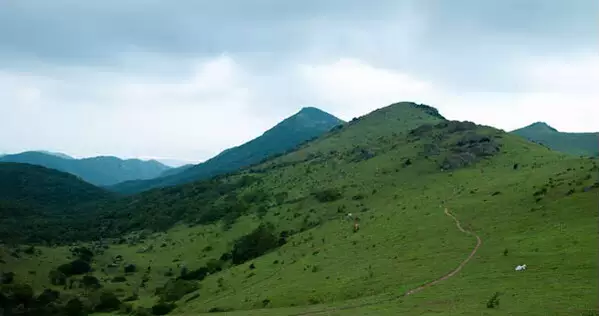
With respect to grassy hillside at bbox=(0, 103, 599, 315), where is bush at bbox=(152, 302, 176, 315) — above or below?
below

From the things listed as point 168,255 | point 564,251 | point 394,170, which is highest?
point 394,170

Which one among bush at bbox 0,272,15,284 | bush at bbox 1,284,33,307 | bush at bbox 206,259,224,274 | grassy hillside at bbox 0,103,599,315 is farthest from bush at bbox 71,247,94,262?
bush at bbox 206,259,224,274

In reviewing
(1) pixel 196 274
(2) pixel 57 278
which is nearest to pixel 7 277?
(2) pixel 57 278

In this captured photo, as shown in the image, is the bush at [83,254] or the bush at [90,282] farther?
the bush at [83,254]

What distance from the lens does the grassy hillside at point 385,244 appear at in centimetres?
3734

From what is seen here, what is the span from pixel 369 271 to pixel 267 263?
2651cm

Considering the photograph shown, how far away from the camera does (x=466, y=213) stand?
65.6 m

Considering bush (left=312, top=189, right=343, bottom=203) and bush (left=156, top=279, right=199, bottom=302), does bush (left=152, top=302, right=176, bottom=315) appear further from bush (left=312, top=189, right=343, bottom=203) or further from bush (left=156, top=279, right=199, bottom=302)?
bush (left=312, top=189, right=343, bottom=203)

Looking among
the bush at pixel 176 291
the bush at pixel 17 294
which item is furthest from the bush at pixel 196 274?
the bush at pixel 17 294

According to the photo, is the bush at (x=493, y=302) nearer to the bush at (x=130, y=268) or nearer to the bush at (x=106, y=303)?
the bush at (x=106, y=303)

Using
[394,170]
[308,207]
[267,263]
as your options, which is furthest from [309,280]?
[394,170]

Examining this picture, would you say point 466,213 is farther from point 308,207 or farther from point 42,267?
point 42,267

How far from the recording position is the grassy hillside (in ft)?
123

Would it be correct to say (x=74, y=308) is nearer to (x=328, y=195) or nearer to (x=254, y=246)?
(x=254, y=246)
